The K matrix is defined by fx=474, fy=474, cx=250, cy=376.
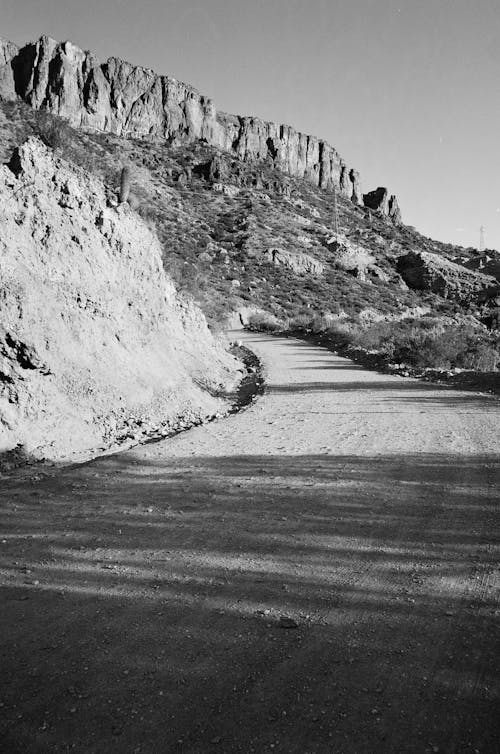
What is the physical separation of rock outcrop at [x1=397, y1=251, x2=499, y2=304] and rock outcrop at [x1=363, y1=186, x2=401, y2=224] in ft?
168

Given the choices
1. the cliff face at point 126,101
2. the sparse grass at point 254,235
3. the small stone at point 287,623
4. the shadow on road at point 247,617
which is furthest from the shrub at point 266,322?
the cliff face at point 126,101

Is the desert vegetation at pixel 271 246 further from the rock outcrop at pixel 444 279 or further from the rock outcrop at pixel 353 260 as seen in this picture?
the rock outcrop at pixel 444 279

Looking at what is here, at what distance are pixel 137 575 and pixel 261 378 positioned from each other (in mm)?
11071

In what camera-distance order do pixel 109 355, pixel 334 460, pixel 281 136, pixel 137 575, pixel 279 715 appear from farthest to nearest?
pixel 281 136, pixel 109 355, pixel 334 460, pixel 137 575, pixel 279 715

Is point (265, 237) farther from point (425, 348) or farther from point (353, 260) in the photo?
point (425, 348)

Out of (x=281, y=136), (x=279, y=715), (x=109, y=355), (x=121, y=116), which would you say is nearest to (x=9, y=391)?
(x=109, y=355)

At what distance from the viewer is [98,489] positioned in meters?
5.13

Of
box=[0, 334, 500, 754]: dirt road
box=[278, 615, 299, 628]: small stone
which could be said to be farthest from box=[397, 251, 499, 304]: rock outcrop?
box=[278, 615, 299, 628]: small stone

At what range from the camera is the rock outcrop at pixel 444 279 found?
66.8 m

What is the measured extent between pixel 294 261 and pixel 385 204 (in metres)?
74.4

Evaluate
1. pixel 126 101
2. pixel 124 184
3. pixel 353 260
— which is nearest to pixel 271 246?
pixel 353 260

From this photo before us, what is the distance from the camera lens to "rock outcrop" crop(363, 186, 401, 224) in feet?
402

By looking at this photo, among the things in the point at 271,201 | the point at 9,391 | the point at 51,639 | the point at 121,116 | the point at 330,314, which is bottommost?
the point at 51,639

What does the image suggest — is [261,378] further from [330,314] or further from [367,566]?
[330,314]
